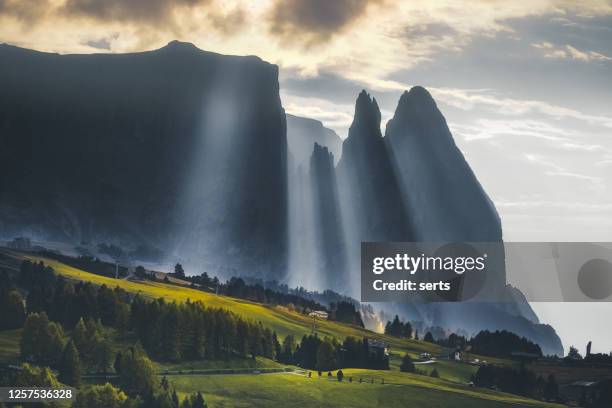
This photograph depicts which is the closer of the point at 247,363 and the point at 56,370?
the point at 56,370

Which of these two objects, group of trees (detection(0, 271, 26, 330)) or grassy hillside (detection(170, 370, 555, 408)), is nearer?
grassy hillside (detection(170, 370, 555, 408))

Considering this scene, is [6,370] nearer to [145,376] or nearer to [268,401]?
[145,376]

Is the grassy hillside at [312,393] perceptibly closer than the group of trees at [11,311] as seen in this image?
Yes

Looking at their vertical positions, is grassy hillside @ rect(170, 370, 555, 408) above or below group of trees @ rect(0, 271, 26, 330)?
below

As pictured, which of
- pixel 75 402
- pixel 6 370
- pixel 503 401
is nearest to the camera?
pixel 75 402

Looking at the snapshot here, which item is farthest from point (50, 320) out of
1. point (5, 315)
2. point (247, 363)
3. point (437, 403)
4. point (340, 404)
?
point (437, 403)

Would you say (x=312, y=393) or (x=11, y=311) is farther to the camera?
(x=11, y=311)

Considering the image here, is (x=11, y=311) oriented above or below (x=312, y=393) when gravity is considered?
above

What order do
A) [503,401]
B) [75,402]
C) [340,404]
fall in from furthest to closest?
[503,401] → [340,404] → [75,402]

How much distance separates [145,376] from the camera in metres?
175

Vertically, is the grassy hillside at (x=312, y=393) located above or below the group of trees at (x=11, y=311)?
below

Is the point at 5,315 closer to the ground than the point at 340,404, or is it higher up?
higher up

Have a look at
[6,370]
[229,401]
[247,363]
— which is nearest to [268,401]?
[229,401]

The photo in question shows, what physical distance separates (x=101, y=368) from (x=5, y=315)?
28.2m
